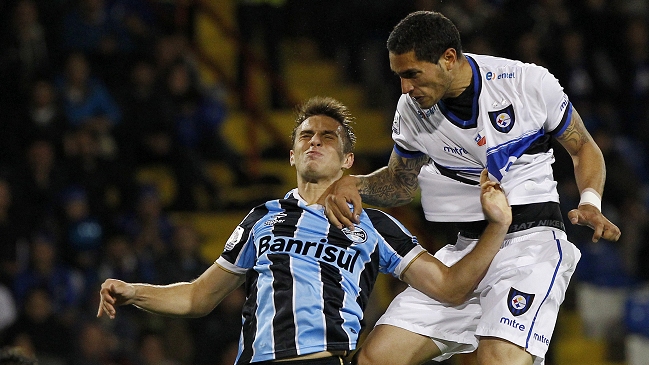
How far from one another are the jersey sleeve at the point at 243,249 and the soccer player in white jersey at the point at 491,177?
1.11 ft

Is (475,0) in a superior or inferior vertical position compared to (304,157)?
superior

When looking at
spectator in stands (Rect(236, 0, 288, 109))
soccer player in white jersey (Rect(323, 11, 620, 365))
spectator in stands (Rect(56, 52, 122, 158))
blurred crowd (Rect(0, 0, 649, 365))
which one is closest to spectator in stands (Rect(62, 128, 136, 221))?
blurred crowd (Rect(0, 0, 649, 365))

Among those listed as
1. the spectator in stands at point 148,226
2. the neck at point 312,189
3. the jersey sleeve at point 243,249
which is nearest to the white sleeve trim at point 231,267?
the jersey sleeve at point 243,249

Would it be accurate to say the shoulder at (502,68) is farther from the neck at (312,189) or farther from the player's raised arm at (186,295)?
the player's raised arm at (186,295)

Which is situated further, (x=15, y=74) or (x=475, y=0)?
(x=475, y=0)

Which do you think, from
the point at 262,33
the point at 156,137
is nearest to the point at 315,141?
the point at 156,137

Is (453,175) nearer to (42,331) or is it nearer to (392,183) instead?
(392,183)

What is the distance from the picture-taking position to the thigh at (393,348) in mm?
4441

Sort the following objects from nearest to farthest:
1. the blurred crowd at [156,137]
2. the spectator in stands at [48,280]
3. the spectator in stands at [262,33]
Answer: the spectator in stands at [48,280] < the blurred crowd at [156,137] < the spectator in stands at [262,33]

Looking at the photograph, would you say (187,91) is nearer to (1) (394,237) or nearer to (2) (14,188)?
(2) (14,188)

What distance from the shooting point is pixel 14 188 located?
27.5 feet

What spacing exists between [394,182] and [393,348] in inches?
31.8

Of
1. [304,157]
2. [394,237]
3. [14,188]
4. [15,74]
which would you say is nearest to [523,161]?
[394,237]

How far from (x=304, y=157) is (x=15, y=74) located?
215 inches
